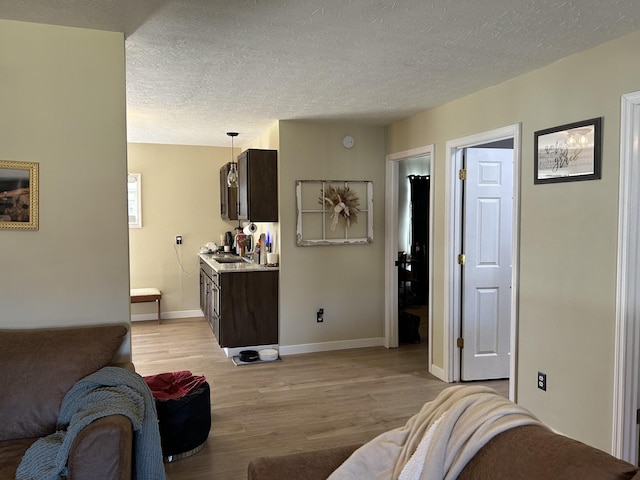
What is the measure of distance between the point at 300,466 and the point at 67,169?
6.65 ft

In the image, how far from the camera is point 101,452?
5.86 ft

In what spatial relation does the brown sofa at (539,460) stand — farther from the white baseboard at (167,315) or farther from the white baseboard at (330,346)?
the white baseboard at (167,315)

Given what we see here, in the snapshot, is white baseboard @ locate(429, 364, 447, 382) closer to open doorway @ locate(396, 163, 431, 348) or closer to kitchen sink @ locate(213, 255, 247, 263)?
kitchen sink @ locate(213, 255, 247, 263)

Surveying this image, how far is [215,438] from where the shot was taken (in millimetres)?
3189

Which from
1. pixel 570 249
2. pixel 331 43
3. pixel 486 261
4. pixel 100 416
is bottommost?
pixel 100 416

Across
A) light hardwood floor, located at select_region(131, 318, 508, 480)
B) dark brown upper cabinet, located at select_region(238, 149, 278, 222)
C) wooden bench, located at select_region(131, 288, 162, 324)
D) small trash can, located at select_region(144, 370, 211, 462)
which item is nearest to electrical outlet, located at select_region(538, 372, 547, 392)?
light hardwood floor, located at select_region(131, 318, 508, 480)

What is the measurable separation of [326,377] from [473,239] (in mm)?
1800

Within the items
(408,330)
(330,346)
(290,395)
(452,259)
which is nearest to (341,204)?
(452,259)

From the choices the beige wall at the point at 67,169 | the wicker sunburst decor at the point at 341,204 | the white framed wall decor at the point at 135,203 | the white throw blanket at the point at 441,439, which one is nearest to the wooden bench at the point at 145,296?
the white framed wall decor at the point at 135,203

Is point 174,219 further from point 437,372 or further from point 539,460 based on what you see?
point 539,460

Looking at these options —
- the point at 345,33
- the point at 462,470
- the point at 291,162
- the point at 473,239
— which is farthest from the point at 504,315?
the point at 462,470

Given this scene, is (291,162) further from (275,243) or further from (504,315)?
(504,315)

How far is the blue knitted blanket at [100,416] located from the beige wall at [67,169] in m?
0.52

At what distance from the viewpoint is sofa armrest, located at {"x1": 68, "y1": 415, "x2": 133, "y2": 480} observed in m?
1.76
